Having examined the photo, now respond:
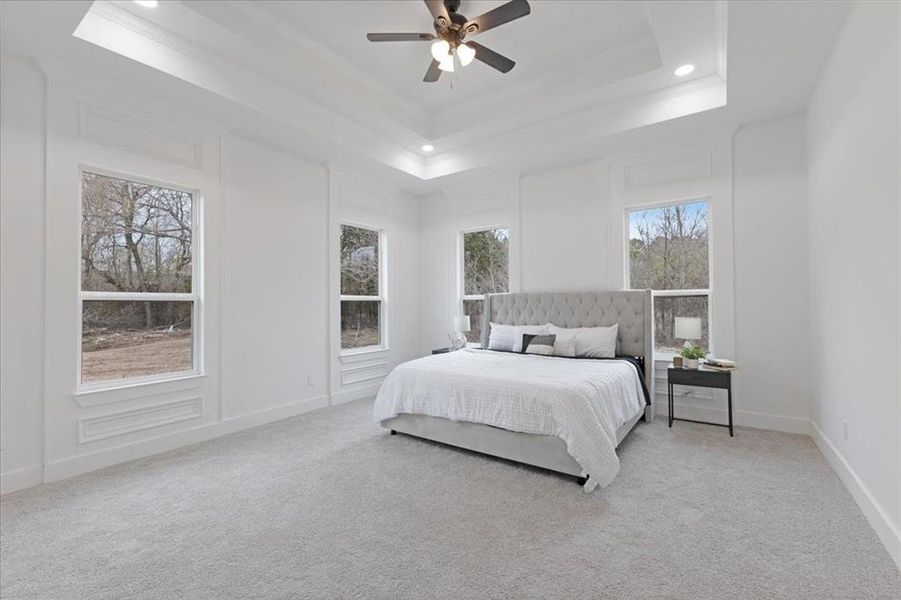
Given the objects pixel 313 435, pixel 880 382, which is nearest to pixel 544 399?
pixel 880 382

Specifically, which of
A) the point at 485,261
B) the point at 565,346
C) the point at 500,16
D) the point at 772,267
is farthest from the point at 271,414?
the point at 772,267

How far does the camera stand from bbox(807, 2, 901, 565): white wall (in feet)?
6.41

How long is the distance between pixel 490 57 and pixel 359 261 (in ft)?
10.4

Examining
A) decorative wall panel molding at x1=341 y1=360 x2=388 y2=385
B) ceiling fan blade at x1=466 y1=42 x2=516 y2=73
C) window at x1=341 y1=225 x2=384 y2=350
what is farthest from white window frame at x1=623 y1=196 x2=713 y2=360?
decorative wall panel molding at x1=341 y1=360 x2=388 y2=385

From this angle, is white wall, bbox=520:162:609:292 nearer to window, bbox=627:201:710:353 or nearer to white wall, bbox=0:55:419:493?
window, bbox=627:201:710:353

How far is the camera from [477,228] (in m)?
5.75

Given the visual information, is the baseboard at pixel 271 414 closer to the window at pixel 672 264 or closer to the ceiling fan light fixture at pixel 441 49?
the ceiling fan light fixture at pixel 441 49

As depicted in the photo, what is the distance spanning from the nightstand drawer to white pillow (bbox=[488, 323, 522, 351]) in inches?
62.3

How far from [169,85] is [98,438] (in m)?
2.82

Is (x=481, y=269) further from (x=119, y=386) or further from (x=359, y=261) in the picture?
(x=119, y=386)

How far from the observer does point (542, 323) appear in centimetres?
495

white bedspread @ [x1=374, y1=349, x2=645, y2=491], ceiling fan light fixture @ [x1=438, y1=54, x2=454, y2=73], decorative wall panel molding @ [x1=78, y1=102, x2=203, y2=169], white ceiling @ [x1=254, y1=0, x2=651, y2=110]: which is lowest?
white bedspread @ [x1=374, y1=349, x2=645, y2=491]

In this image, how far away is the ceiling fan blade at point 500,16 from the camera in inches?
98.8

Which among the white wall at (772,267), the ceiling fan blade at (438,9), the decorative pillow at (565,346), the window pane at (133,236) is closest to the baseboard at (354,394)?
the window pane at (133,236)
